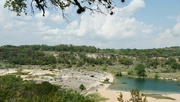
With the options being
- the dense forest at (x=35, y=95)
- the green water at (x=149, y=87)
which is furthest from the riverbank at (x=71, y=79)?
the dense forest at (x=35, y=95)

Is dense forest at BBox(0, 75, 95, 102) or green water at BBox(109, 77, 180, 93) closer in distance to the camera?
dense forest at BBox(0, 75, 95, 102)

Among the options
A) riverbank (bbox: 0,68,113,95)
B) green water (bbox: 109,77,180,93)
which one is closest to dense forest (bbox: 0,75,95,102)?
riverbank (bbox: 0,68,113,95)

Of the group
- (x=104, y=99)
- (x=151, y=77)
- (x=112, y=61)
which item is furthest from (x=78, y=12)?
(x=112, y=61)

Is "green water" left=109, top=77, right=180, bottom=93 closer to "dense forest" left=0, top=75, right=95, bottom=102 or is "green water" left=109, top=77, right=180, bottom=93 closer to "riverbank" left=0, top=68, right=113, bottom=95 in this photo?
"riverbank" left=0, top=68, right=113, bottom=95

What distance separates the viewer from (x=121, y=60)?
102375 mm

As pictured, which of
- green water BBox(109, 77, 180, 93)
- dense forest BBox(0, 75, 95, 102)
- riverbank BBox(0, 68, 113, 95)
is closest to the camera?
dense forest BBox(0, 75, 95, 102)

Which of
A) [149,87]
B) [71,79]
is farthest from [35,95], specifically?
[149,87]

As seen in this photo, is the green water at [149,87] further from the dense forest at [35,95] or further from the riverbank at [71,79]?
the dense forest at [35,95]

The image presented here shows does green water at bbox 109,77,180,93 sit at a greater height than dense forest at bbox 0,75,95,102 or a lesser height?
lesser

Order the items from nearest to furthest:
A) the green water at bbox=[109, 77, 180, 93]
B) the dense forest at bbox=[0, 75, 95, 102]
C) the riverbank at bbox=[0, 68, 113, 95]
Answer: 1. the dense forest at bbox=[0, 75, 95, 102]
2. the riverbank at bbox=[0, 68, 113, 95]
3. the green water at bbox=[109, 77, 180, 93]

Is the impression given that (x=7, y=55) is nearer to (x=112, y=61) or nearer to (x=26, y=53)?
(x=26, y=53)

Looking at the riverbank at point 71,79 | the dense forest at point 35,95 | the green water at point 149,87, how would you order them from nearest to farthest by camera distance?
the dense forest at point 35,95, the riverbank at point 71,79, the green water at point 149,87

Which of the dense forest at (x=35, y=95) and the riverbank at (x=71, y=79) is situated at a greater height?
the dense forest at (x=35, y=95)

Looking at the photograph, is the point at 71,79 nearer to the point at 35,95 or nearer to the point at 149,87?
the point at 149,87
